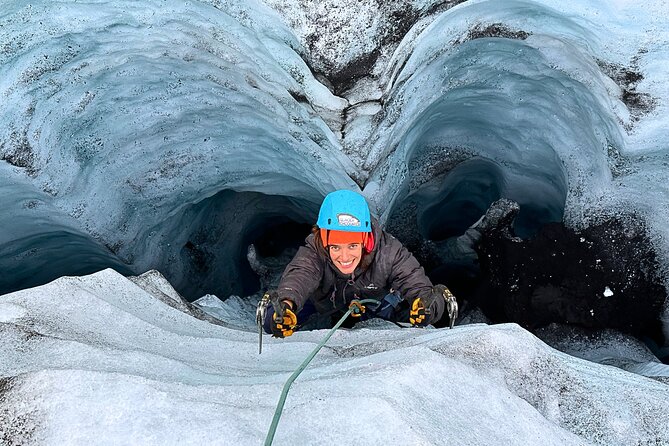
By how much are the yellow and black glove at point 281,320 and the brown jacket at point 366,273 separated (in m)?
0.23

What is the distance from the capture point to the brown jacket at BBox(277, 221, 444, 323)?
2.85m

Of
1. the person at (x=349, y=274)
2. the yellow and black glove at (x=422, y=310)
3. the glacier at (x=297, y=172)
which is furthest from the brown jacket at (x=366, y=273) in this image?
the glacier at (x=297, y=172)

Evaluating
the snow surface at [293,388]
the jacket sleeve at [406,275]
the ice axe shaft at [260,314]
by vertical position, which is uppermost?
the snow surface at [293,388]

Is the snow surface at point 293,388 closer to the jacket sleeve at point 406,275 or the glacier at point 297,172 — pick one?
the glacier at point 297,172

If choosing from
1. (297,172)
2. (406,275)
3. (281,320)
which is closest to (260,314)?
(281,320)

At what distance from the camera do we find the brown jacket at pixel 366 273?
285 cm

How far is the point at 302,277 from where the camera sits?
2.82 metres

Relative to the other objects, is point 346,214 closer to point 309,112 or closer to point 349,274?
point 349,274

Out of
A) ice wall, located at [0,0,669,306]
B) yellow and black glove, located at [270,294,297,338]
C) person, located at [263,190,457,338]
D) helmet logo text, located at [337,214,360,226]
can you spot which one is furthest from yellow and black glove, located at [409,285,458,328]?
ice wall, located at [0,0,669,306]

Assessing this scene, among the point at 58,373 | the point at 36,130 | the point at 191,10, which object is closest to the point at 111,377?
the point at 58,373

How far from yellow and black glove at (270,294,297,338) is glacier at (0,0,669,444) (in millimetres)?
70

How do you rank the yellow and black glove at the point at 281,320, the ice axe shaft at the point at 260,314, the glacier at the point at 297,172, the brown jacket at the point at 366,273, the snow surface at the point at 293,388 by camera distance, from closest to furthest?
the snow surface at the point at 293,388 → the glacier at the point at 297,172 → the ice axe shaft at the point at 260,314 → the yellow and black glove at the point at 281,320 → the brown jacket at the point at 366,273

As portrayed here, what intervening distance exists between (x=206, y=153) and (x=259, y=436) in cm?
293

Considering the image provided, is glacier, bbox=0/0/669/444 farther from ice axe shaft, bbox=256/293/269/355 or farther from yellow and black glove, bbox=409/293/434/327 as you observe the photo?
yellow and black glove, bbox=409/293/434/327
